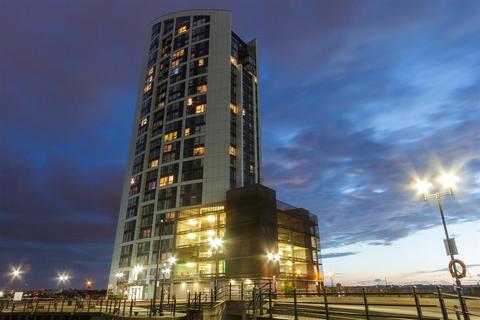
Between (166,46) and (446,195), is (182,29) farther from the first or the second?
(446,195)

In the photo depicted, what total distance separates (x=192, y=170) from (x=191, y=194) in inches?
241

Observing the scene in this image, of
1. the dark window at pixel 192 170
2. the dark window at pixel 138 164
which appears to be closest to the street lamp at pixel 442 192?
the dark window at pixel 192 170

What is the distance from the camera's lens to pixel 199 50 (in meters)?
89.9

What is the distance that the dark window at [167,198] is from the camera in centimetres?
7512

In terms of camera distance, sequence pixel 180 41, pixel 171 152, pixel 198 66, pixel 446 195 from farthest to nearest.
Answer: pixel 180 41 → pixel 198 66 → pixel 171 152 → pixel 446 195

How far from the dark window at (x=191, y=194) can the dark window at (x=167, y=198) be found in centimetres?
235

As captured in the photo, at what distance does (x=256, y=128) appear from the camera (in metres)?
88.7

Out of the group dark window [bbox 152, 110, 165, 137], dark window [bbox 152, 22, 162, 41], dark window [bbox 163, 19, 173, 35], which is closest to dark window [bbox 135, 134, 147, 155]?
dark window [bbox 152, 110, 165, 137]

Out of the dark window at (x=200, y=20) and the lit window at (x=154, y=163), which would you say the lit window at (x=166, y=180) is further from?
the dark window at (x=200, y=20)

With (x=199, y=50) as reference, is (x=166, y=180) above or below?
below

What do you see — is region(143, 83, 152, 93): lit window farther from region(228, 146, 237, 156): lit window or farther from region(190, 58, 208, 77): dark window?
region(228, 146, 237, 156): lit window

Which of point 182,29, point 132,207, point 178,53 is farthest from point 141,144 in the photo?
point 182,29

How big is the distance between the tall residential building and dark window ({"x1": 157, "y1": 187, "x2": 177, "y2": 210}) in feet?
0.80

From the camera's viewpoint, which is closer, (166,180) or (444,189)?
(444,189)
